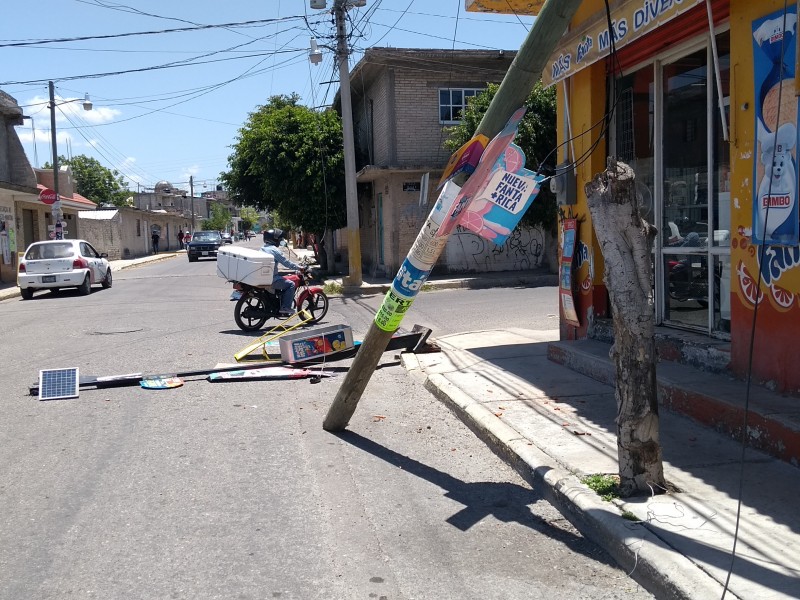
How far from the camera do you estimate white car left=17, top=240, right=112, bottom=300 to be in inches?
782

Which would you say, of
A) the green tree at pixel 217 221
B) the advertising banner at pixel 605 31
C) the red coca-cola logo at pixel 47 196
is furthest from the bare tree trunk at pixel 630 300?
the green tree at pixel 217 221

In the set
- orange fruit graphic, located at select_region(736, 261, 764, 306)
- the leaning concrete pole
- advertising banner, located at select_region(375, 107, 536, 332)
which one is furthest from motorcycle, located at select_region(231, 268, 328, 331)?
orange fruit graphic, located at select_region(736, 261, 764, 306)

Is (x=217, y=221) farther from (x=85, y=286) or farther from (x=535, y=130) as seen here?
(x=535, y=130)

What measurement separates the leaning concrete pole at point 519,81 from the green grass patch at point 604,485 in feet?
6.62

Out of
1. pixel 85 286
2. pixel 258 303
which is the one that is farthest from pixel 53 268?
pixel 258 303

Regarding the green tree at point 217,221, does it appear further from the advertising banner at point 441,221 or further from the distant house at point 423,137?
the advertising banner at point 441,221

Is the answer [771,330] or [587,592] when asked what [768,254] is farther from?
[587,592]

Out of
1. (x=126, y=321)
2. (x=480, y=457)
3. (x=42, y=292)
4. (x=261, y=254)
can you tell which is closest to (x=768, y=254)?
(x=480, y=457)

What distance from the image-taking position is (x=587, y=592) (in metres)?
3.65

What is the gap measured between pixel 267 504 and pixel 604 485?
2173 millimetres

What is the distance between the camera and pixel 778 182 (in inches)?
220

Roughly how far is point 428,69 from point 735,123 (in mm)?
16890

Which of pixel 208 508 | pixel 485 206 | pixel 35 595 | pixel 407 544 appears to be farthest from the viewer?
pixel 485 206

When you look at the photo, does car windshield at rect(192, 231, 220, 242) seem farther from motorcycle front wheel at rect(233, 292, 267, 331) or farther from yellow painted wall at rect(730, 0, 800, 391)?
yellow painted wall at rect(730, 0, 800, 391)
